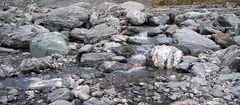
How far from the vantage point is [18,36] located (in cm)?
1285

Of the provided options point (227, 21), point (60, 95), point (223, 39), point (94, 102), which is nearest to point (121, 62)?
point (60, 95)

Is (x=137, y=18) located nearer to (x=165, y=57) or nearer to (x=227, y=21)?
(x=227, y=21)

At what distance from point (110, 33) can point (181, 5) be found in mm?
9052

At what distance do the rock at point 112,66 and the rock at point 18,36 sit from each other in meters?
3.61

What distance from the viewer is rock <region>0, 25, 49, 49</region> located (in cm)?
1270

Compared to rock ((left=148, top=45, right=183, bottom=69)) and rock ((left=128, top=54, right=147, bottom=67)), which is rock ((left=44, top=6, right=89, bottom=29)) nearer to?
rock ((left=128, top=54, right=147, bottom=67))

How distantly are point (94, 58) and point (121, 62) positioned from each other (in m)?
0.74

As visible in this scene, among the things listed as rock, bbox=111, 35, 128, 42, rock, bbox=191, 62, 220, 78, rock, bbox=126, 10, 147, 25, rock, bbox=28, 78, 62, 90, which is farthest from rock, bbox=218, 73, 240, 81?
rock, bbox=126, 10, 147, 25

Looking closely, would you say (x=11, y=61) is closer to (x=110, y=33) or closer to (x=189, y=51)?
(x=110, y=33)

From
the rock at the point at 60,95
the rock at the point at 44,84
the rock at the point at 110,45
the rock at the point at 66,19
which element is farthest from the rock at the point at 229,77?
the rock at the point at 66,19

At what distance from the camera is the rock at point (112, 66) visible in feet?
32.3

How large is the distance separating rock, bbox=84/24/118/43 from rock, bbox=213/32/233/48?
3.43 meters

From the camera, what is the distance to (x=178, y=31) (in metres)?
12.7

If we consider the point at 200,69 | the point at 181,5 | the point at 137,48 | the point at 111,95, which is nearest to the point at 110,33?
the point at 137,48
